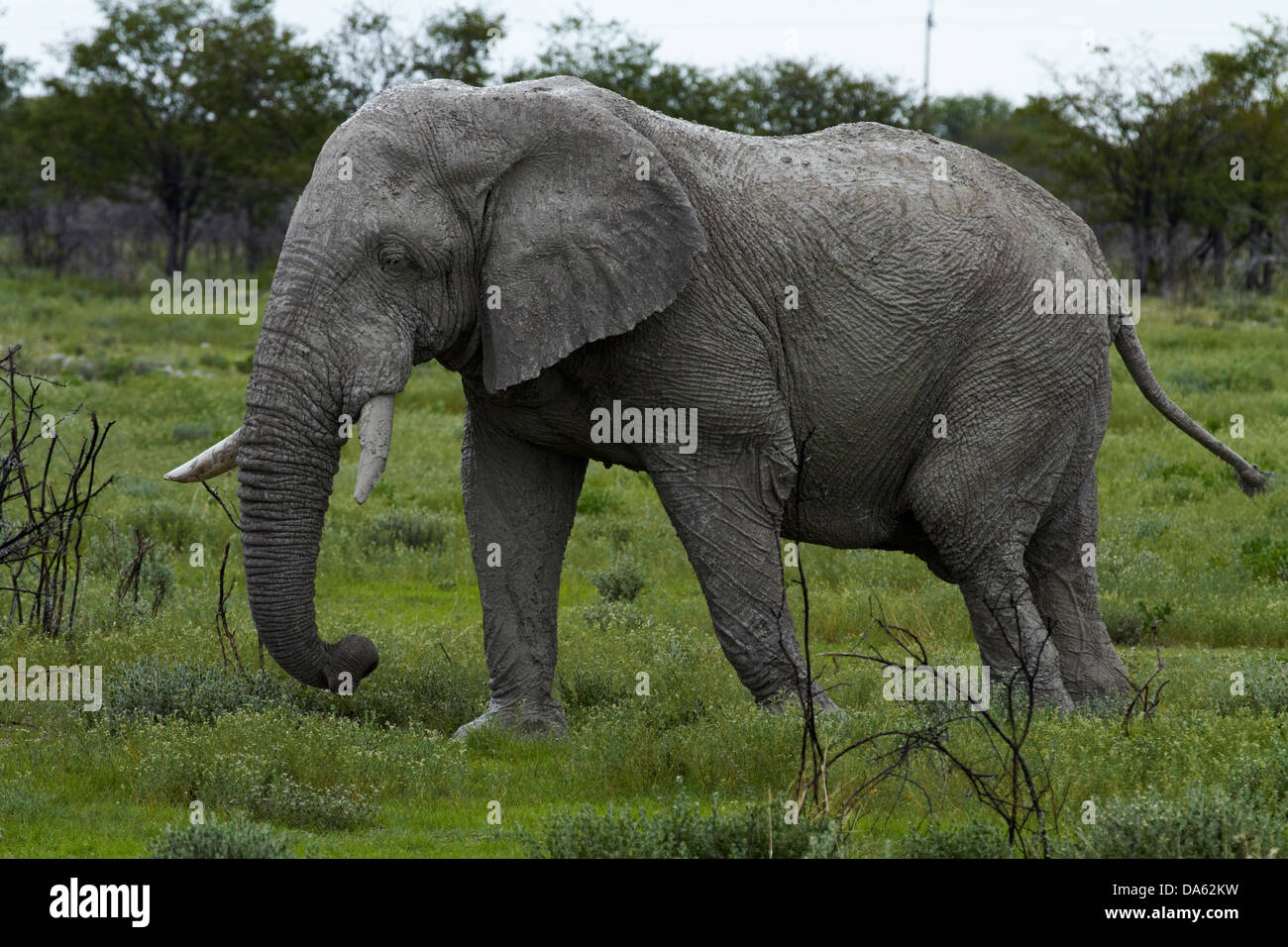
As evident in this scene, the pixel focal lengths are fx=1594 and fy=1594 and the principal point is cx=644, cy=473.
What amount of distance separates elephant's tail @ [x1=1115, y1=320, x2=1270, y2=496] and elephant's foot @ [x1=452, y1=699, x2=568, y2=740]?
321 cm

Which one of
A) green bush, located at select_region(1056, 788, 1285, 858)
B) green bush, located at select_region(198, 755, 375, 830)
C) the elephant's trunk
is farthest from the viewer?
the elephant's trunk

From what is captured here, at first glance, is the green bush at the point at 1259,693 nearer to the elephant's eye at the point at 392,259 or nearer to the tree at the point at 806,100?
the elephant's eye at the point at 392,259

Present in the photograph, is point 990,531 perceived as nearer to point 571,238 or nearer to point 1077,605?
point 1077,605

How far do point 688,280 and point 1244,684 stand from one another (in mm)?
3414

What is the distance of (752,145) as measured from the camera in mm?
6938

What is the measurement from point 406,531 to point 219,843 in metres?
7.27

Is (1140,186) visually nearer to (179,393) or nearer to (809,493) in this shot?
(179,393)

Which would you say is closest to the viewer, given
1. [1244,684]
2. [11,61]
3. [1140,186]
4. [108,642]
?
→ [1244,684]

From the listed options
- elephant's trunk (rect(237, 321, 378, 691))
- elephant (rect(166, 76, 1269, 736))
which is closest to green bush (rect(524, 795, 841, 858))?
elephant (rect(166, 76, 1269, 736))

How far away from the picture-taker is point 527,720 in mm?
7316

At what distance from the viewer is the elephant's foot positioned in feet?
23.8

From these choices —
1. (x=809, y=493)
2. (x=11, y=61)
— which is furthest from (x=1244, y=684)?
(x=11, y=61)

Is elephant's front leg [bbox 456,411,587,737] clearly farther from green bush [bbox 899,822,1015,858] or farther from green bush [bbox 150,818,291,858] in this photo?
green bush [bbox 899,822,1015,858]

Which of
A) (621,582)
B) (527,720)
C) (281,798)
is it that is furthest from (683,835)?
(621,582)
